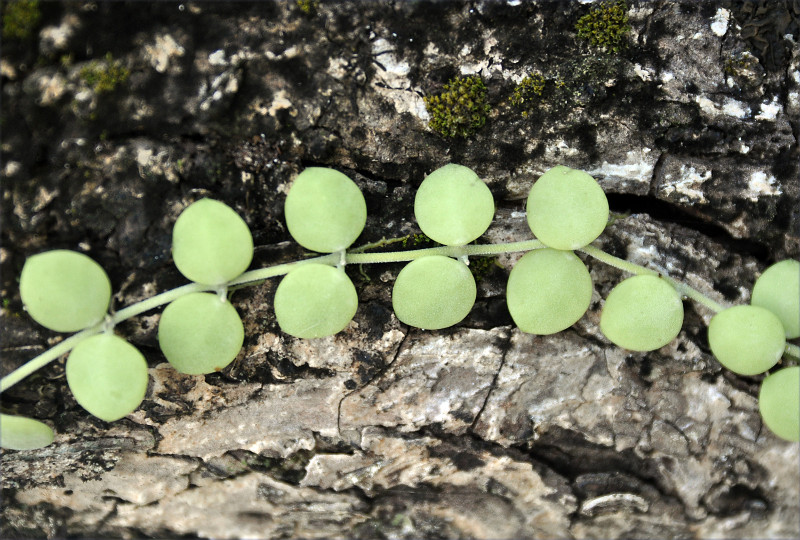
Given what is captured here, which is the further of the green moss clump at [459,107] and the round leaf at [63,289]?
the green moss clump at [459,107]

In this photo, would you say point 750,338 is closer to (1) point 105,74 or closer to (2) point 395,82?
(2) point 395,82

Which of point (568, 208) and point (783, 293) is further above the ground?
point (568, 208)

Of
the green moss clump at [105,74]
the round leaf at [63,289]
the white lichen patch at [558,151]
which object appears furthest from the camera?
the white lichen patch at [558,151]

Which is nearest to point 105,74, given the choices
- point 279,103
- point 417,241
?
point 279,103

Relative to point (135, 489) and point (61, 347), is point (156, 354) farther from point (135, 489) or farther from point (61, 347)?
point (135, 489)

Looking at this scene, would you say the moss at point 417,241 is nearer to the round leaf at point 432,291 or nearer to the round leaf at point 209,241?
the round leaf at point 432,291

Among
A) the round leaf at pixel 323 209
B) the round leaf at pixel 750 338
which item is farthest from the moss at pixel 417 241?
the round leaf at pixel 750 338

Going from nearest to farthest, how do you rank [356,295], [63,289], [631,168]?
[63,289]
[356,295]
[631,168]
